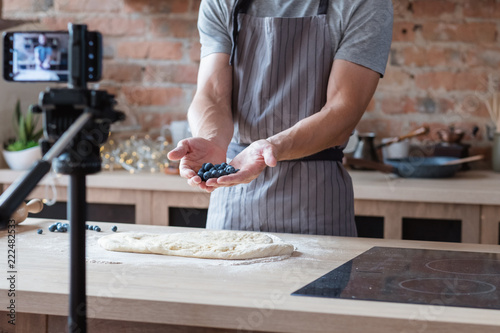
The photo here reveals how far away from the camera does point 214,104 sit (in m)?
1.87

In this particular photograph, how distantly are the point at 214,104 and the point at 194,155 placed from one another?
26cm

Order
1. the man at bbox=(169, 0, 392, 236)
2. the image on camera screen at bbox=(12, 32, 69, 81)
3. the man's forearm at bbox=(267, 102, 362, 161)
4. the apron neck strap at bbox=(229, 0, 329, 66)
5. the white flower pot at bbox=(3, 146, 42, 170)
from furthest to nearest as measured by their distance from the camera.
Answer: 1. the white flower pot at bbox=(3, 146, 42, 170)
2. the apron neck strap at bbox=(229, 0, 329, 66)
3. the man at bbox=(169, 0, 392, 236)
4. the man's forearm at bbox=(267, 102, 362, 161)
5. the image on camera screen at bbox=(12, 32, 69, 81)

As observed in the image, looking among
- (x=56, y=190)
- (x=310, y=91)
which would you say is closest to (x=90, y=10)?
(x=56, y=190)

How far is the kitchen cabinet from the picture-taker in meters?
2.33

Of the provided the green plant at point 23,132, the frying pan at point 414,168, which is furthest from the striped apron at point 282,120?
the green plant at point 23,132

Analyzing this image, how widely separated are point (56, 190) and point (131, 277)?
162cm

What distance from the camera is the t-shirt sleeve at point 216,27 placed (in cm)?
192

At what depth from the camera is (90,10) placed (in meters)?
3.24

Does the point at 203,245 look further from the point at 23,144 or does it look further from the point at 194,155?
the point at 23,144

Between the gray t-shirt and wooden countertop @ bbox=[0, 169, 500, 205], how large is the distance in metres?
0.71

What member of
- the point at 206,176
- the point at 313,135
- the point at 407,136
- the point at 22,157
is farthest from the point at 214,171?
the point at 22,157

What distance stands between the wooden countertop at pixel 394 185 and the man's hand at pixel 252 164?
961mm

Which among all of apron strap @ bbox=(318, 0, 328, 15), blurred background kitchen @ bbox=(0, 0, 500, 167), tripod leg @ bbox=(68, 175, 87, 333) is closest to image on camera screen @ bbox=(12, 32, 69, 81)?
tripod leg @ bbox=(68, 175, 87, 333)

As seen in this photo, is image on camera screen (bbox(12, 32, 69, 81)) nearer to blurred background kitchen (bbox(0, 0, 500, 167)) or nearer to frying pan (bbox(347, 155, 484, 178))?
blurred background kitchen (bbox(0, 0, 500, 167))
